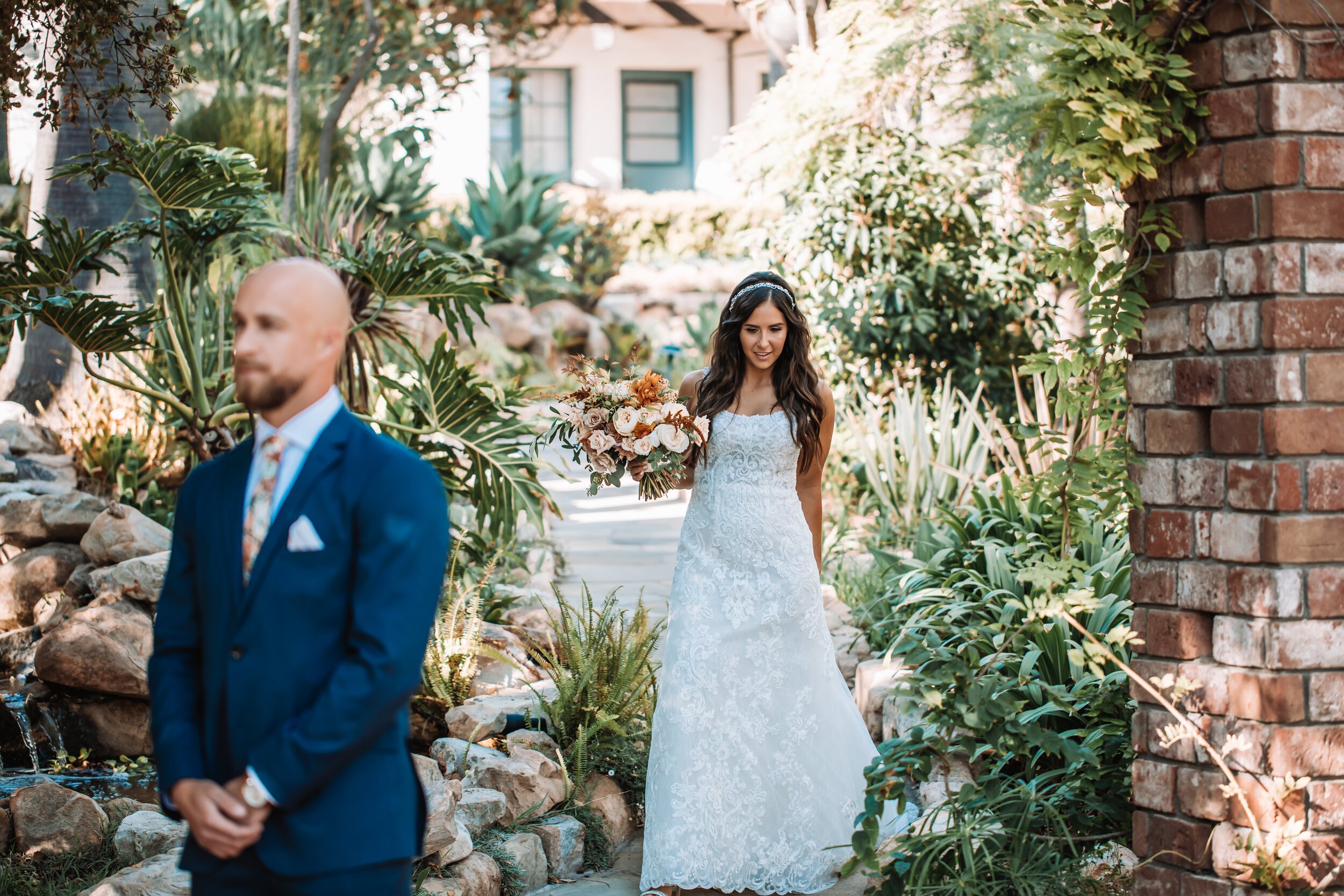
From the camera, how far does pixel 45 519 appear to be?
6234 mm

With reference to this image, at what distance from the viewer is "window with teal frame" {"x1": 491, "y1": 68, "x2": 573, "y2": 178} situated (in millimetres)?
20312

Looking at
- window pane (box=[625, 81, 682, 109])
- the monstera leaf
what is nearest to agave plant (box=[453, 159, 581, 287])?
window pane (box=[625, 81, 682, 109])

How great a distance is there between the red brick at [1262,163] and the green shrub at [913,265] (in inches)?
209

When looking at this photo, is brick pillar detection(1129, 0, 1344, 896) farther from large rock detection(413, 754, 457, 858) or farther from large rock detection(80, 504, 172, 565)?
large rock detection(80, 504, 172, 565)

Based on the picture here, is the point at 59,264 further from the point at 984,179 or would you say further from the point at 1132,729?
the point at 984,179

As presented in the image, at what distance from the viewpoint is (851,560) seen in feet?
22.9

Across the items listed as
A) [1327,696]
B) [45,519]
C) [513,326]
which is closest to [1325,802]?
[1327,696]

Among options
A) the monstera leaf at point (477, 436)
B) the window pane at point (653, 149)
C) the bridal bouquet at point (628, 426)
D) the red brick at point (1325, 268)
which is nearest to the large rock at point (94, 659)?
the monstera leaf at point (477, 436)

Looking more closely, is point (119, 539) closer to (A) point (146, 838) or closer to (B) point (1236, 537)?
(A) point (146, 838)

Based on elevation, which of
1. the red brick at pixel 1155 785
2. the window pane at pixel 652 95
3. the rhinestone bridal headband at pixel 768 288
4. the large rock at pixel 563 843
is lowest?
the large rock at pixel 563 843

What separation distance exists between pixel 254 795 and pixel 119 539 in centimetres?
449

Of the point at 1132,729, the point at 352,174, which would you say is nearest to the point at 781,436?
the point at 1132,729

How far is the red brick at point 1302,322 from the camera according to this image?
2.81 metres

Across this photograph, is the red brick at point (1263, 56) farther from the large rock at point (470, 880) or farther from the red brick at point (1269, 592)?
the large rock at point (470, 880)
